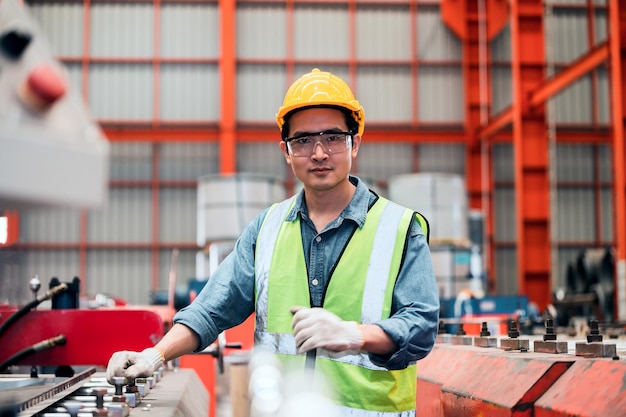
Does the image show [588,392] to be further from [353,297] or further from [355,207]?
[355,207]

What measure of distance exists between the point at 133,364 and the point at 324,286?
24.3 inches

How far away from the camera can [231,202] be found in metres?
11.2

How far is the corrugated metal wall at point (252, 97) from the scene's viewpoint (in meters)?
15.2

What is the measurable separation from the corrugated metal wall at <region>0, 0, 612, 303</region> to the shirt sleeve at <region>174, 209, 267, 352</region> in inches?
505

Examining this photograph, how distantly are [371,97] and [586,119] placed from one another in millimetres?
4555

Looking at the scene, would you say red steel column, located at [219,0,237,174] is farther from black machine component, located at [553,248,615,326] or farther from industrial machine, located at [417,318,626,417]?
industrial machine, located at [417,318,626,417]

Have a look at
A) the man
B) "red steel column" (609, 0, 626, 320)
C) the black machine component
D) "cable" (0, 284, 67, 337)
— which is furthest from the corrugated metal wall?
the man

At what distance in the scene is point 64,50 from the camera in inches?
619

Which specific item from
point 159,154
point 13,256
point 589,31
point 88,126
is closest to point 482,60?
point 589,31

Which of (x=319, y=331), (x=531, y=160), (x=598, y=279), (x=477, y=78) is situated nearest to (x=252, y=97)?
(x=477, y=78)

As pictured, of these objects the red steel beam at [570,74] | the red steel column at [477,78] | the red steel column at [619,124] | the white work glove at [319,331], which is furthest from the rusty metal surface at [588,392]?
the red steel column at [477,78]

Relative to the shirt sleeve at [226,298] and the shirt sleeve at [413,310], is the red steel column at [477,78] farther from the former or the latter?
the shirt sleeve at [413,310]

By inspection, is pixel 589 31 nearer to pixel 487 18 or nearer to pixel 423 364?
pixel 487 18

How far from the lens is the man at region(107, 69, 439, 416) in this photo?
223 cm
